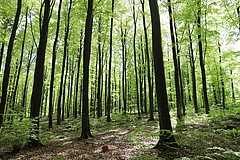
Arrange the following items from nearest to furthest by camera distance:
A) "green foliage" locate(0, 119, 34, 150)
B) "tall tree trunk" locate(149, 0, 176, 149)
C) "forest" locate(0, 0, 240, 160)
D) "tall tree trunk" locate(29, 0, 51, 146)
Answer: "tall tree trunk" locate(149, 0, 176, 149) < "forest" locate(0, 0, 240, 160) < "green foliage" locate(0, 119, 34, 150) < "tall tree trunk" locate(29, 0, 51, 146)

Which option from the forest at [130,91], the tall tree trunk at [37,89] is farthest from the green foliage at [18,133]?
the tall tree trunk at [37,89]

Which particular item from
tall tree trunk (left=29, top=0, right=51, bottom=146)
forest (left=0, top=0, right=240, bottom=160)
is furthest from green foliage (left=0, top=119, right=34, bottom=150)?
tall tree trunk (left=29, top=0, right=51, bottom=146)

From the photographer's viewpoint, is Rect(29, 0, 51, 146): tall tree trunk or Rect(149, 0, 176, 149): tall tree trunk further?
Rect(29, 0, 51, 146): tall tree trunk

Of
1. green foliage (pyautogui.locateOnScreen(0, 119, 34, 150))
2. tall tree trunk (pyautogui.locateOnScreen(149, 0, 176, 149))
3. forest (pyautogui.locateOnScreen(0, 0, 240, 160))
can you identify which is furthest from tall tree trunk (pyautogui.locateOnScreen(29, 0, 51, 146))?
tall tree trunk (pyautogui.locateOnScreen(149, 0, 176, 149))

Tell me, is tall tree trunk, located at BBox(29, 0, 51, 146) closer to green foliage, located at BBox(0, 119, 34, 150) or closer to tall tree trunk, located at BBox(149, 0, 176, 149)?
green foliage, located at BBox(0, 119, 34, 150)

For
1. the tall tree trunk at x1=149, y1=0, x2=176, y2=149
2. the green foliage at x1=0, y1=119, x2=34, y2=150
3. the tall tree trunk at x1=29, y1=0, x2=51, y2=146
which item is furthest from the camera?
the tall tree trunk at x1=29, y1=0, x2=51, y2=146

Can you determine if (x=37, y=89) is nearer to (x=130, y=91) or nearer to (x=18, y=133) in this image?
(x=18, y=133)

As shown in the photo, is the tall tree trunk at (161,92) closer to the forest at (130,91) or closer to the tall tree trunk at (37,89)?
the forest at (130,91)

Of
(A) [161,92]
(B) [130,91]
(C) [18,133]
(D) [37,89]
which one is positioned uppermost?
(B) [130,91]

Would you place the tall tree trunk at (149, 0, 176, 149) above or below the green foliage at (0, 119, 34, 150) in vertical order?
above

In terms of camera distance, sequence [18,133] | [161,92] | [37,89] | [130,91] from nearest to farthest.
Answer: [161,92] < [18,133] < [37,89] < [130,91]

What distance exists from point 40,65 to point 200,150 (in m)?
9.00

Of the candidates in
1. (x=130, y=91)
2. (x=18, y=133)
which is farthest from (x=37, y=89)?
(x=130, y=91)

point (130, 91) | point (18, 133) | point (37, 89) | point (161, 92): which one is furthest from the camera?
point (130, 91)
